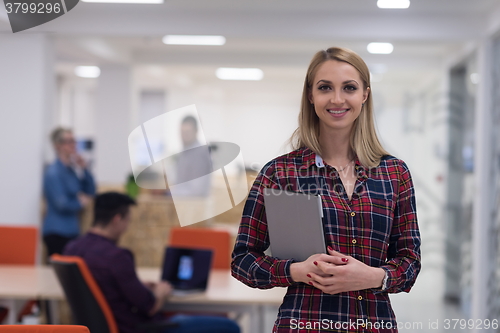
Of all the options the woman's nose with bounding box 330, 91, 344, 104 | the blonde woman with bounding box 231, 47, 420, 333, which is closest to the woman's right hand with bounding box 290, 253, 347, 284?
the blonde woman with bounding box 231, 47, 420, 333

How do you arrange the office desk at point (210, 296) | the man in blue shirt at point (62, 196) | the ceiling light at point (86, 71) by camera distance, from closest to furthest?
the office desk at point (210, 296) < the man in blue shirt at point (62, 196) < the ceiling light at point (86, 71)

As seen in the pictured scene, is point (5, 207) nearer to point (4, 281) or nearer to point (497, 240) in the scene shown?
point (4, 281)

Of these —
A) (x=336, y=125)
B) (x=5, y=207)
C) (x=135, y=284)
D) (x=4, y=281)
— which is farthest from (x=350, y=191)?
(x=5, y=207)

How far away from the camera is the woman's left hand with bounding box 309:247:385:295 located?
122cm

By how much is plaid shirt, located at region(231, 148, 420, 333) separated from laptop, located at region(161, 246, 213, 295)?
63.9 inches

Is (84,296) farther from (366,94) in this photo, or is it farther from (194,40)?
(194,40)

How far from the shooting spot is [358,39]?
3.54m

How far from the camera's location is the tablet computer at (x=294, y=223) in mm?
1258

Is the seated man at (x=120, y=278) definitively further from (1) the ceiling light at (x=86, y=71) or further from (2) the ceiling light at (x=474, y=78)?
(1) the ceiling light at (x=86, y=71)

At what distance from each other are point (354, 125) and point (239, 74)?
7.29m

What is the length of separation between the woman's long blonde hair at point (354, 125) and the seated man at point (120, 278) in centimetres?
148

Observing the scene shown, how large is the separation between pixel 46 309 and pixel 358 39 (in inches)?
98.6

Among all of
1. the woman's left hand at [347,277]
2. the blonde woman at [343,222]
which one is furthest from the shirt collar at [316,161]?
the woman's left hand at [347,277]

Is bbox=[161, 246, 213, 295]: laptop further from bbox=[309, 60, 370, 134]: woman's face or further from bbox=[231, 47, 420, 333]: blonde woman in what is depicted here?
bbox=[309, 60, 370, 134]: woman's face
